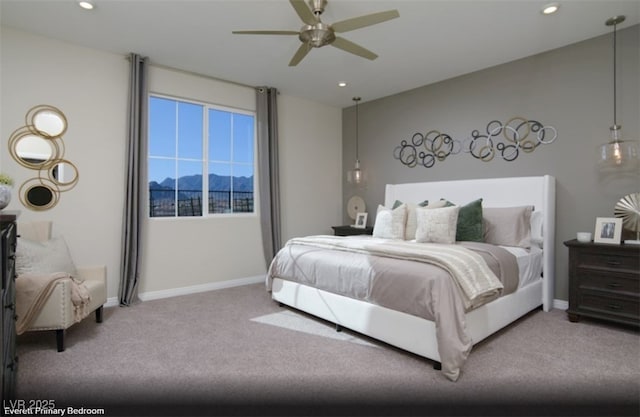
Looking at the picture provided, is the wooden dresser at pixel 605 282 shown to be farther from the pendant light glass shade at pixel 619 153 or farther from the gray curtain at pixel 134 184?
the gray curtain at pixel 134 184

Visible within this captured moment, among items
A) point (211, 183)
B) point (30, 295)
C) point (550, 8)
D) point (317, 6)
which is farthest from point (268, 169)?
point (550, 8)

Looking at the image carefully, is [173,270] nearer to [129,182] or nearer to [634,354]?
[129,182]

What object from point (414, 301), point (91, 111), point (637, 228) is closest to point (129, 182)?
point (91, 111)

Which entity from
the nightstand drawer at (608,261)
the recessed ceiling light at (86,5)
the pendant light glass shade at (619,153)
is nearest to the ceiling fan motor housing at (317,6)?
the recessed ceiling light at (86,5)

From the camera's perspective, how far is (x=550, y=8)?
2812 mm

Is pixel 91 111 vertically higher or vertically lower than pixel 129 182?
higher

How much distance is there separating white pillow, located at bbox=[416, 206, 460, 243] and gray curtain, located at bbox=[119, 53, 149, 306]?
3023 millimetres

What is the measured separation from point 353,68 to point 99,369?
3780mm

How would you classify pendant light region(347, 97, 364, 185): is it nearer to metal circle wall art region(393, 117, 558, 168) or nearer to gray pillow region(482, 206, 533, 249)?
metal circle wall art region(393, 117, 558, 168)

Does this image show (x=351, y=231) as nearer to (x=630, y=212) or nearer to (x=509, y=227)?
(x=509, y=227)

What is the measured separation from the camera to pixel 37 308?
2.43m

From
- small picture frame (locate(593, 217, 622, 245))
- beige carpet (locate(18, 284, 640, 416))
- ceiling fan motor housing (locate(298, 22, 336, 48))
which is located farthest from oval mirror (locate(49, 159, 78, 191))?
small picture frame (locate(593, 217, 622, 245))

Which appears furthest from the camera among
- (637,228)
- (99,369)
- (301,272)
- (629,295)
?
(301,272)

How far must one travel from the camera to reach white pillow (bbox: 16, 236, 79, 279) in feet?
9.06
